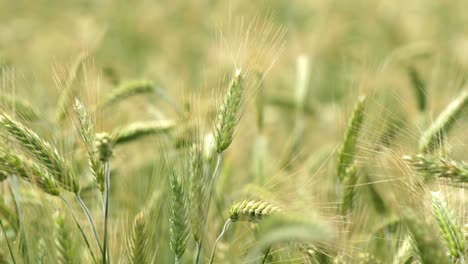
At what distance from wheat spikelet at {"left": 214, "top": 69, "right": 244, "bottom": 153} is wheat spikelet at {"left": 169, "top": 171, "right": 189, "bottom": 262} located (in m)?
0.17

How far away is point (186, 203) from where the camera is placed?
4.95ft

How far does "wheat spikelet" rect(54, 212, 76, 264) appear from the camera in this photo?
1307 mm

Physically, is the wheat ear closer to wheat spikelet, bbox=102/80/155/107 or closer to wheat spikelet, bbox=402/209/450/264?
wheat spikelet, bbox=402/209/450/264

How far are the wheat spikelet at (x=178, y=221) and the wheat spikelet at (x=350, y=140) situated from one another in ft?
2.03

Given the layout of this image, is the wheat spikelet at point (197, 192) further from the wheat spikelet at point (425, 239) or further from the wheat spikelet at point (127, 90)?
the wheat spikelet at point (127, 90)

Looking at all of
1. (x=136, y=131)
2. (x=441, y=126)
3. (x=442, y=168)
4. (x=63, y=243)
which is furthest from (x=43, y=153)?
(x=441, y=126)

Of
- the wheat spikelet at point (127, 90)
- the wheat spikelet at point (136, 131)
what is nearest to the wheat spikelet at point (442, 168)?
the wheat spikelet at point (136, 131)

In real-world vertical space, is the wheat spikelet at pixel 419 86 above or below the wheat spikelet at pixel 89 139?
above

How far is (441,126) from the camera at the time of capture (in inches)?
79.3

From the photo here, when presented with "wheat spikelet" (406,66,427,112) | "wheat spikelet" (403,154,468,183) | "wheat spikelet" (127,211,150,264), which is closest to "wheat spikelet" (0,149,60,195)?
"wheat spikelet" (127,211,150,264)

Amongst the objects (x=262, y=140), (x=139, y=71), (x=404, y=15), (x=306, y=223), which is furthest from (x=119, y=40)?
(x=306, y=223)

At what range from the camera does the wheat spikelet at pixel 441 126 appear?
182 centimetres

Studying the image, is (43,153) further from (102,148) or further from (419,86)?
(419,86)

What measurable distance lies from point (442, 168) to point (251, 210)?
1.71 feet
